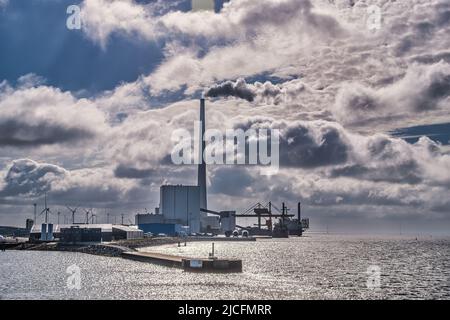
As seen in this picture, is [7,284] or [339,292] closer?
[339,292]

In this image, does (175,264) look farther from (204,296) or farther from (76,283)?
(204,296)

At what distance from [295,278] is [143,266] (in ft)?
141

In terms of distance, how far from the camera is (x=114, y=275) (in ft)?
407

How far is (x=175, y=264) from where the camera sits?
146625 mm
